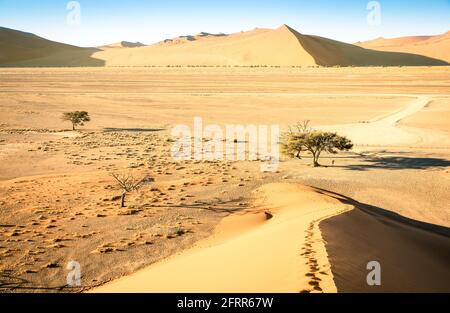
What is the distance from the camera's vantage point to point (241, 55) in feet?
387

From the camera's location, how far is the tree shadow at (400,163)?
2202cm

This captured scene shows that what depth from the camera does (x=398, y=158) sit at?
2427 cm

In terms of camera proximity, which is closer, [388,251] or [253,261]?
[253,261]

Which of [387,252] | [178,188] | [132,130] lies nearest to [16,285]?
[387,252]

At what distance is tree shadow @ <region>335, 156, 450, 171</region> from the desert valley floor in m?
0.06

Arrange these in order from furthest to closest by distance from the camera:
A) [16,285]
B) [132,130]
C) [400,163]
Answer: [132,130] < [400,163] < [16,285]

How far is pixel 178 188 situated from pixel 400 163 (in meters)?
12.6

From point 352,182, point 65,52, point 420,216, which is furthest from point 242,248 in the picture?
point 65,52

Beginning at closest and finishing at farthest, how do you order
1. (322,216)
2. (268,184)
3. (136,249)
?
(136,249) < (322,216) < (268,184)

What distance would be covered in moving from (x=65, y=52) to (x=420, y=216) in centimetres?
15898

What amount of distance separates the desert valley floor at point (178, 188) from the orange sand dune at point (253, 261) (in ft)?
0.22

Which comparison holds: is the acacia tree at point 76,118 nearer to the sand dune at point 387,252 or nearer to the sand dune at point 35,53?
the sand dune at point 387,252

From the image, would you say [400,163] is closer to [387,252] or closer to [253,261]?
[387,252]
